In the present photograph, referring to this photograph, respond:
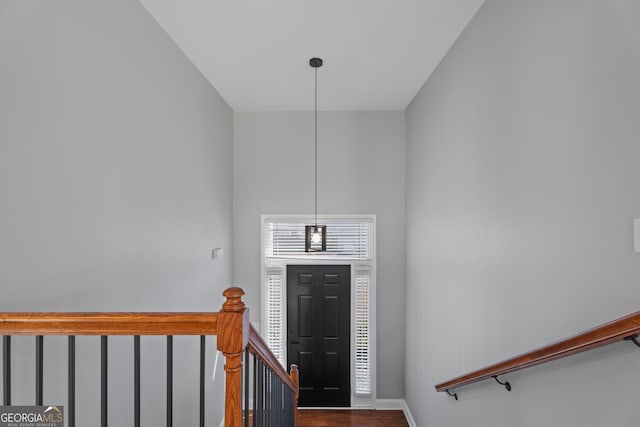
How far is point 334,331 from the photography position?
14.5 feet

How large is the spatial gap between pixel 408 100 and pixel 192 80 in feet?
7.62

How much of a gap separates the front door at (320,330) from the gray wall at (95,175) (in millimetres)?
1551

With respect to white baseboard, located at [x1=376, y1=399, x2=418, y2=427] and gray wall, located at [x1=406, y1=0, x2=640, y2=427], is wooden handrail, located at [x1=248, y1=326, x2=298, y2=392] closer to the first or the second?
gray wall, located at [x1=406, y1=0, x2=640, y2=427]

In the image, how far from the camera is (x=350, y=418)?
4.17 meters

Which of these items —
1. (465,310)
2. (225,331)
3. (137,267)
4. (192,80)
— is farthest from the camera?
(192,80)

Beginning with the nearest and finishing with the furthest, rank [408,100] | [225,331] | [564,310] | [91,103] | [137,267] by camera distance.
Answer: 1. [225,331]
2. [564,310]
3. [91,103]
4. [137,267]
5. [408,100]

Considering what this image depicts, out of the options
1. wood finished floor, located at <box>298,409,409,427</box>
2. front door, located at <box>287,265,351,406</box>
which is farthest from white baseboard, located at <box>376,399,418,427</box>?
front door, located at <box>287,265,351,406</box>

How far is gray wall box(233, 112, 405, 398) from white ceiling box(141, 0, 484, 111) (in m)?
0.58

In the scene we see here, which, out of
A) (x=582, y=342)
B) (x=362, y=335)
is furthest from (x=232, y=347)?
(x=362, y=335)

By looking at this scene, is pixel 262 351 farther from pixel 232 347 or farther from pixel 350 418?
pixel 350 418

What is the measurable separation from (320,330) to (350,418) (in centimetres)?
105

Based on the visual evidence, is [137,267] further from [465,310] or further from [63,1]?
[465,310]

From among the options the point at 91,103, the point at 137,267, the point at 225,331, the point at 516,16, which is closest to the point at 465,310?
the point at 516,16

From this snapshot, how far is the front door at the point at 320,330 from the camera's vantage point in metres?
4.39
